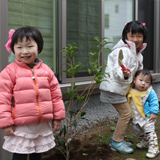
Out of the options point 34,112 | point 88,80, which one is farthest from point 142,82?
point 34,112

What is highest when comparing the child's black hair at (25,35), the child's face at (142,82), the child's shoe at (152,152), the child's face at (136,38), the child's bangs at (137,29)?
the child's bangs at (137,29)

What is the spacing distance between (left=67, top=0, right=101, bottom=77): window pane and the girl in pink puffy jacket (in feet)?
5.83

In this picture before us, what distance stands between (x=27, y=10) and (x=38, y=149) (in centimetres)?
198

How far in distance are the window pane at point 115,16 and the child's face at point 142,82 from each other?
1709 mm

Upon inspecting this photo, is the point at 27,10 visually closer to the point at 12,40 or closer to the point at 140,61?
the point at 12,40

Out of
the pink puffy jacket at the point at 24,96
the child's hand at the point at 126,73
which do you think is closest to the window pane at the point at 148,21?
the child's hand at the point at 126,73

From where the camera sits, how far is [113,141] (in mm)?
2902

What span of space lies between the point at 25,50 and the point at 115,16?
11.0 ft

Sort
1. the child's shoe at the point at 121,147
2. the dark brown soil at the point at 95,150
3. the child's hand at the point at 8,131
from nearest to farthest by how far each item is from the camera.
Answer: the child's hand at the point at 8,131 → the dark brown soil at the point at 95,150 → the child's shoe at the point at 121,147

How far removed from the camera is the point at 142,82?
2.80 meters

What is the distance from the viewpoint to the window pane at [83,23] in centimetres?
359

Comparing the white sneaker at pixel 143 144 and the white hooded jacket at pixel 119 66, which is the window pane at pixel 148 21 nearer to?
the white hooded jacket at pixel 119 66

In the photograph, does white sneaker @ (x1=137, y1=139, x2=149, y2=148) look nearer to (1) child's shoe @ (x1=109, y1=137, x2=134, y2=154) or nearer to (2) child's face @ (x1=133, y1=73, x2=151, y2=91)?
(1) child's shoe @ (x1=109, y1=137, x2=134, y2=154)

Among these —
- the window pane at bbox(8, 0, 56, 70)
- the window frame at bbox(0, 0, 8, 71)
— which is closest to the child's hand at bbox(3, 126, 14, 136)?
the window frame at bbox(0, 0, 8, 71)
